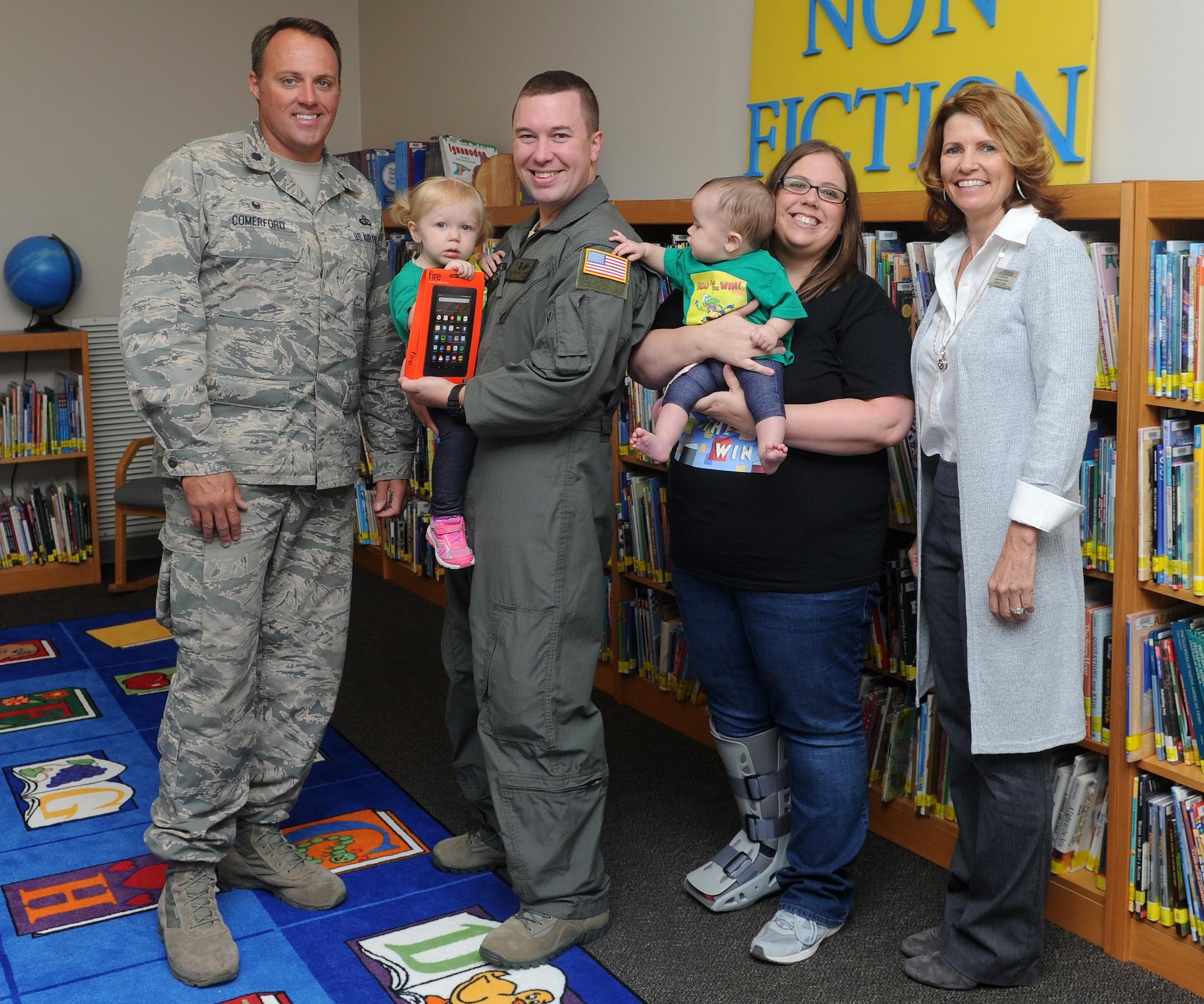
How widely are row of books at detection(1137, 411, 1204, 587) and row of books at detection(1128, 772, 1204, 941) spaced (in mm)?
402

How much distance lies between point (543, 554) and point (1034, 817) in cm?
101

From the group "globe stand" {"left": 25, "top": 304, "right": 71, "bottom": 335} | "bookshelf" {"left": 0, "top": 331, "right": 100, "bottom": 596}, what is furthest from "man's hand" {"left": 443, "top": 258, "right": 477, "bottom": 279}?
"globe stand" {"left": 25, "top": 304, "right": 71, "bottom": 335}

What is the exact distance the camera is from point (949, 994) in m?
2.20

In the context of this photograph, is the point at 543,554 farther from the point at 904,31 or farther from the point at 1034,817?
the point at 904,31

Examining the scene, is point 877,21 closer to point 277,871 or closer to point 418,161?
point 418,161

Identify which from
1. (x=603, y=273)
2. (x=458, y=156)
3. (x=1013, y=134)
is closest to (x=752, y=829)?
(x=603, y=273)

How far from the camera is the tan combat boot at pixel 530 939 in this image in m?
2.28

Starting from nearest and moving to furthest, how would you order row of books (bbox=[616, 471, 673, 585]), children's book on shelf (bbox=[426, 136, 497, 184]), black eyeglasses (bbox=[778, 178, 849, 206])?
black eyeglasses (bbox=[778, 178, 849, 206])
row of books (bbox=[616, 471, 673, 585])
children's book on shelf (bbox=[426, 136, 497, 184])

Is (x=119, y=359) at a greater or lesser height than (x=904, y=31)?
lesser

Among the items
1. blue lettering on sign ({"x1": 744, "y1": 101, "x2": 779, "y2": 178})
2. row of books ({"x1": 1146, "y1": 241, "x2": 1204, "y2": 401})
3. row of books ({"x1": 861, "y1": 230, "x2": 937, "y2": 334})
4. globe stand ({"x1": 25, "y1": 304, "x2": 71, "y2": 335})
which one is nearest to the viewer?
row of books ({"x1": 1146, "y1": 241, "x2": 1204, "y2": 401})

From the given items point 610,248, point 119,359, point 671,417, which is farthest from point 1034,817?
point 119,359

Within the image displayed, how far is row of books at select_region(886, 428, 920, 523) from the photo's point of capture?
2627mm

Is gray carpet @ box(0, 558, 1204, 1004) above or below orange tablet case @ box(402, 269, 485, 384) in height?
below

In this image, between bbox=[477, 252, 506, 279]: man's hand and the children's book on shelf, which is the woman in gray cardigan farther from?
the children's book on shelf
